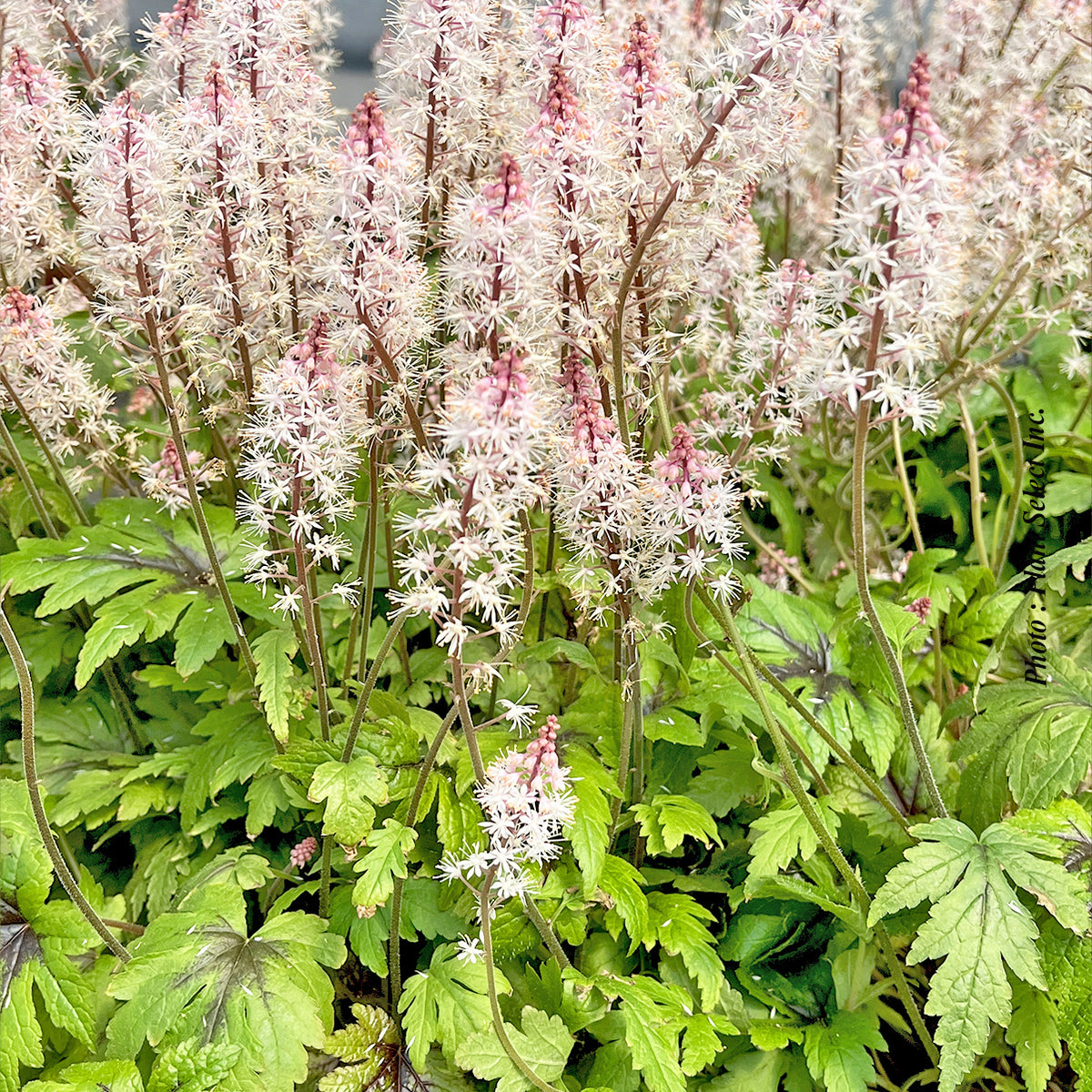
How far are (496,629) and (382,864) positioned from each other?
36 centimetres

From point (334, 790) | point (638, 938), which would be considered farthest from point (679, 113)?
point (638, 938)

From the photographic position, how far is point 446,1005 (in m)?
1.30

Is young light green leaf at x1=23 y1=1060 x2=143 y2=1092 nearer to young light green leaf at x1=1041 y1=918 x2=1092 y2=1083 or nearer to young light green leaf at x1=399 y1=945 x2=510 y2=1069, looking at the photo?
young light green leaf at x1=399 y1=945 x2=510 y2=1069

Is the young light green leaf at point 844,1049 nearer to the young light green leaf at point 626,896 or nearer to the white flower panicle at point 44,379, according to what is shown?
the young light green leaf at point 626,896

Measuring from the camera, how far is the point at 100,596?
1.61 m

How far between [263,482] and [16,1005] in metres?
0.76

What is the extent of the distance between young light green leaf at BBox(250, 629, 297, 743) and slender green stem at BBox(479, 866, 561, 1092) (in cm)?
42

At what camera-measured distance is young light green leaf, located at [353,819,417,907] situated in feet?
Answer: 3.89

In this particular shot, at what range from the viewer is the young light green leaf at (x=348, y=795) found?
4.09 feet

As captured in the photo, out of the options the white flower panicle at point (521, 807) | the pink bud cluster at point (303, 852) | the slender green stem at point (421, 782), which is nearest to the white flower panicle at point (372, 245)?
the slender green stem at point (421, 782)

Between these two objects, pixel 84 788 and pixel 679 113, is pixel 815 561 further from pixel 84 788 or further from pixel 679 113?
pixel 84 788

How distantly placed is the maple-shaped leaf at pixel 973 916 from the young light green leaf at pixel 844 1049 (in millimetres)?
157

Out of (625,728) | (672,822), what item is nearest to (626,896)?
(672,822)

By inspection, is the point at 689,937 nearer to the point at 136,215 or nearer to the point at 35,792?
the point at 35,792
